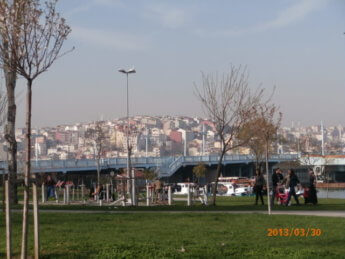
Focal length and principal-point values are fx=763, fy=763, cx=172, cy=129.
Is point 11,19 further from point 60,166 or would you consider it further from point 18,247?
point 60,166

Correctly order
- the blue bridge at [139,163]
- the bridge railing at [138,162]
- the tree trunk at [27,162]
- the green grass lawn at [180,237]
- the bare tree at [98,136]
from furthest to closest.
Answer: the bridge railing at [138,162], the blue bridge at [139,163], the bare tree at [98,136], the green grass lawn at [180,237], the tree trunk at [27,162]

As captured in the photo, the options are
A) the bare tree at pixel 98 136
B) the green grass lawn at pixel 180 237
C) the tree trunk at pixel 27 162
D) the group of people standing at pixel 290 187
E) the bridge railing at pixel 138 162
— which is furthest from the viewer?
the bridge railing at pixel 138 162

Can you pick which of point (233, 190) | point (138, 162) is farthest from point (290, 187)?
point (138, 162)

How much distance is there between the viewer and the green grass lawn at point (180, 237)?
1109 centimetres

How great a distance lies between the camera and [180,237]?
43.4ft

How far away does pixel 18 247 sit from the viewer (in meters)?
11.8

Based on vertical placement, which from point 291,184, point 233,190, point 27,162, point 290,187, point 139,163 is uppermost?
point 139,163

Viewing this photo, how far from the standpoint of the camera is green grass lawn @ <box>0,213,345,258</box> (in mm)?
11086

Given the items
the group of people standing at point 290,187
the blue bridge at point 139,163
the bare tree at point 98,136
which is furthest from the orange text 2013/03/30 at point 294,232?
the blue bridge at point 139,163

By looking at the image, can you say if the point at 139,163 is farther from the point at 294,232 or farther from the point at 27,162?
the point at 27,162

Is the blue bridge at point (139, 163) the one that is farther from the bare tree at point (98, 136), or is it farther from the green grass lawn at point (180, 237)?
the green grass lawn at point (180, 237)

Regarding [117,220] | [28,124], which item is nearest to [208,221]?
[117,220]

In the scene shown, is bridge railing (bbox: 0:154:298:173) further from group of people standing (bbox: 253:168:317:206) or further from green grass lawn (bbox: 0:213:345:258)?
green grass lawn (bbox: 0:213:345:258)

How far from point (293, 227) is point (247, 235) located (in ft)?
6.27
